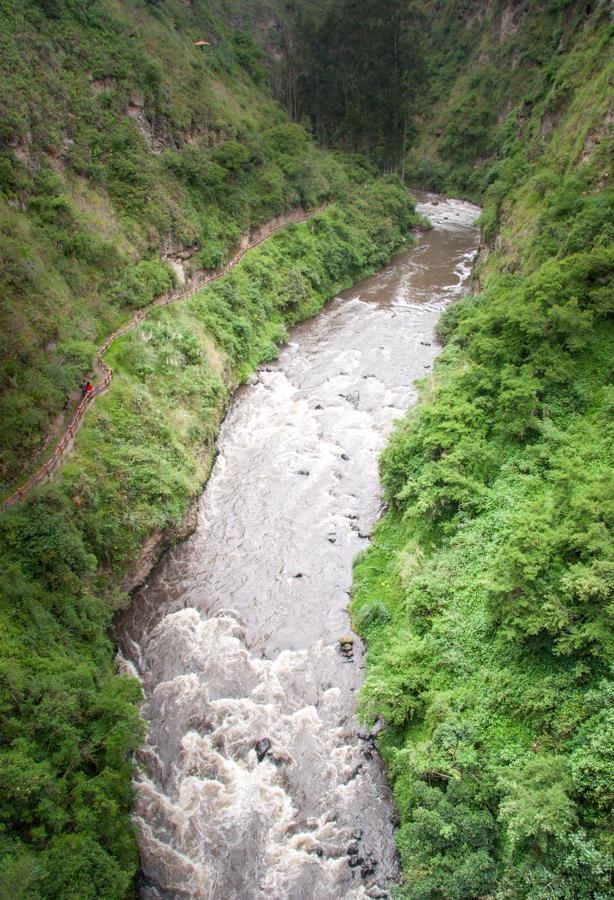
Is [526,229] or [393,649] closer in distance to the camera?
[393,649]

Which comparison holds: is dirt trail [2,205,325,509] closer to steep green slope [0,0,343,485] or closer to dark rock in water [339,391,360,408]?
steep green slope [0,0,343,485]

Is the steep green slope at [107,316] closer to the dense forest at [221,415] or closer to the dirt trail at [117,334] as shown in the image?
the dense forest at [221,415]

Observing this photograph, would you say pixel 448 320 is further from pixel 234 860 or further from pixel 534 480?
pixel 234 860

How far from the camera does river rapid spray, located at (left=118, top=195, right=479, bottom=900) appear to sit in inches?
695

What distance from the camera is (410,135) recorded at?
106938mm

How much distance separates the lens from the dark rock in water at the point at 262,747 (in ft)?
66.1

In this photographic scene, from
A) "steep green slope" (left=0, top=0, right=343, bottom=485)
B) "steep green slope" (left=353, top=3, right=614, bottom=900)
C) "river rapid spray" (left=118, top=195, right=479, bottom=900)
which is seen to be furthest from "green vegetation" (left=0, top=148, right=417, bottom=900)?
"steep green slope" (left=353, top=3, right=614, bottom=900)

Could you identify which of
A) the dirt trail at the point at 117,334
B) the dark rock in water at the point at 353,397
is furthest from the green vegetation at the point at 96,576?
the dark rock in water at the point at 353,397

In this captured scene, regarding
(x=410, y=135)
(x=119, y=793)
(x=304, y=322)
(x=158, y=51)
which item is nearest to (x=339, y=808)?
(x=119, y=793)

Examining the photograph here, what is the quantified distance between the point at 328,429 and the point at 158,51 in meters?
48.0

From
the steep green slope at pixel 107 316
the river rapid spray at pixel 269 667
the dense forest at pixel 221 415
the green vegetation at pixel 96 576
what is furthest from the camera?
the river rapid spray at pixel 269 667

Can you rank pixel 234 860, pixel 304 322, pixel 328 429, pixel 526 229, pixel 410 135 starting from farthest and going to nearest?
pixel 410 135 → pixel 304 322 → pixel 526 229 → pixel 328 429 → pixel 234 860

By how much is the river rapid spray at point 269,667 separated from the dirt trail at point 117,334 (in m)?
7.51

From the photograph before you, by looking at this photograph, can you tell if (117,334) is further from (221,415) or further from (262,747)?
(262,747)
